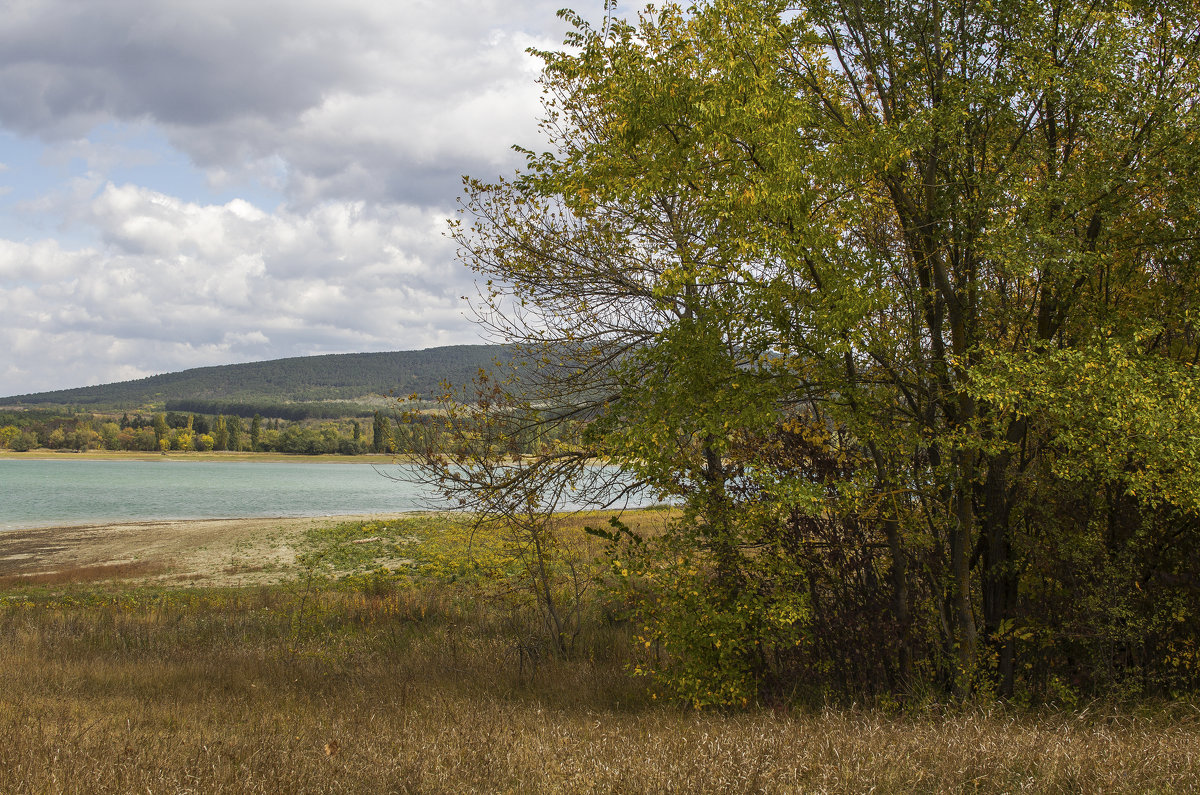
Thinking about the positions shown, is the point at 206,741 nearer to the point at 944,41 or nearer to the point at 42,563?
the point at 944,41

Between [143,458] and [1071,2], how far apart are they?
175 meters

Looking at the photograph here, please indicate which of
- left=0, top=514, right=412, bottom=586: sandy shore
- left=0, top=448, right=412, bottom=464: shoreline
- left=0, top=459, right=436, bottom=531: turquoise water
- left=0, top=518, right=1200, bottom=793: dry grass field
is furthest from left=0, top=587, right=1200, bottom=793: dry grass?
left=0, top=448, right=412, bottom=464: shoreline

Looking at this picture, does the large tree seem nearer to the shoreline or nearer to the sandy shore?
the sandy shore

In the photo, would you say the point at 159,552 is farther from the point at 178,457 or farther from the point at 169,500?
the point at 178,457

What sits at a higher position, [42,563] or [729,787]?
[729,787]

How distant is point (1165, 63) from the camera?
8.93 metres

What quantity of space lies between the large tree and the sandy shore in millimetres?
20730

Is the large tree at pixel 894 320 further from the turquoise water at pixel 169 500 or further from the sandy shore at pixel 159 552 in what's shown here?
the turquoise water at pixel 169 500

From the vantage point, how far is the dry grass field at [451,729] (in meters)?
4.60

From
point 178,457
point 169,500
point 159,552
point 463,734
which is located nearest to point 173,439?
point 178,457

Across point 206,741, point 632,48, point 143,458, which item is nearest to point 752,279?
point 632,48

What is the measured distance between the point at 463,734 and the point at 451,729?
223 mm

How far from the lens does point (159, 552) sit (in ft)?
103

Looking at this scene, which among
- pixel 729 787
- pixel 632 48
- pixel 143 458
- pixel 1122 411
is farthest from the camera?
pixel 143 458
